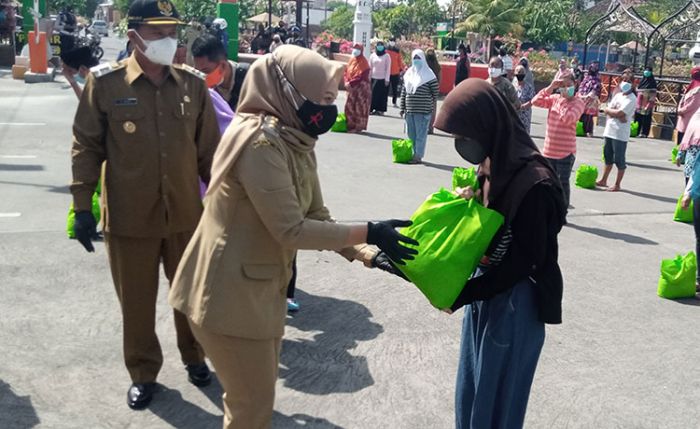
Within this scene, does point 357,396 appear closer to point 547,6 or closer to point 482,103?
point 482,103

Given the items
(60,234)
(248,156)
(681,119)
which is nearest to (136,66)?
(248,156)

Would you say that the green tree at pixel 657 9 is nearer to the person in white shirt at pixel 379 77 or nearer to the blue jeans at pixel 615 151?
the person in white shirt at pixel 379 77

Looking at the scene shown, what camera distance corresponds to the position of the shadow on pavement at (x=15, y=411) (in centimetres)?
388

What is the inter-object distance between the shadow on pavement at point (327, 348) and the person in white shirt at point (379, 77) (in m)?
12.4

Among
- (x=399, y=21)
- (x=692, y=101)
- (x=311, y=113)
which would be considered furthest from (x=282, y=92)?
(x=399, y=21)

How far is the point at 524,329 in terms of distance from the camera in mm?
3062

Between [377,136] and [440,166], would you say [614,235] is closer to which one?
[440,166]

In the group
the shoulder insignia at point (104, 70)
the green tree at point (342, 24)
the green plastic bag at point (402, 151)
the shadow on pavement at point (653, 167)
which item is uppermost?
the green tree at point (342, 24)

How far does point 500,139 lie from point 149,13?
2.07 m

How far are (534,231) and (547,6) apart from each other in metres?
45.9

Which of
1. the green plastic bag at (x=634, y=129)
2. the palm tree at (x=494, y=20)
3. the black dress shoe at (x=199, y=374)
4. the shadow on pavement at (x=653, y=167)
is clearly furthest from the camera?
the palm tree at (x=494, y=20)

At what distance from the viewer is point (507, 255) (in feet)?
9.74

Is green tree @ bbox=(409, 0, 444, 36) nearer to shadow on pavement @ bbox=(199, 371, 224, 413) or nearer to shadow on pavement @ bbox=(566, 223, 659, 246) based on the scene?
shadow on pavement @ bbox=(566, 223, 659, 246)

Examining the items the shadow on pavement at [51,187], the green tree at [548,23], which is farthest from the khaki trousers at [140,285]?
the green tree at [548,23]
